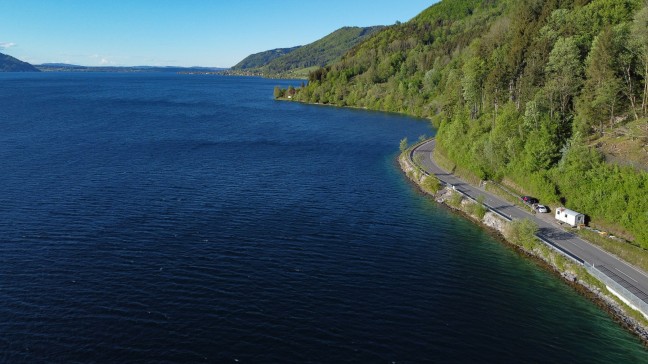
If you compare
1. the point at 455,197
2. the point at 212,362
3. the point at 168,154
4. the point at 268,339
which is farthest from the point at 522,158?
the point at 168,154

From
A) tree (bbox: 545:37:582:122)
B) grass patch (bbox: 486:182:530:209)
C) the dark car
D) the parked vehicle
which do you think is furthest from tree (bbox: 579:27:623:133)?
the parked vehicle

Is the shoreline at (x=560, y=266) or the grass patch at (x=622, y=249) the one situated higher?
the grass patch at (x=622, y=249)

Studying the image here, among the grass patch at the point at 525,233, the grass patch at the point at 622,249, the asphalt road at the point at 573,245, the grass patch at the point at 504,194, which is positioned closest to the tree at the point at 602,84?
the grass patch at the point at 504,194

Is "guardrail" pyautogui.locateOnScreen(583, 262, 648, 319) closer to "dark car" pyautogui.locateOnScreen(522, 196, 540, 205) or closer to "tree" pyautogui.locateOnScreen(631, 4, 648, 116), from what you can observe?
"dark car" pyautogui.locateOnScreen(522, 196, 540, 205)

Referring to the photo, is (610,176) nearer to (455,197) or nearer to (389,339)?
(455,197)

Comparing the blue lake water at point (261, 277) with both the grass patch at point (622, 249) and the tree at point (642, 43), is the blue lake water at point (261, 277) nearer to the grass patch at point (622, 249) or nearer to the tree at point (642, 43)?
the grass patch at point (622, 249)

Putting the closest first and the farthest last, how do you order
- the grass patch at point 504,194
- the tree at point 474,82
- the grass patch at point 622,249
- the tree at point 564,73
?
1. the grass patch at point 622,249
2. the grass patch at point 504,194
3. the tree at point 564,73
4. the tree at point 474,82
